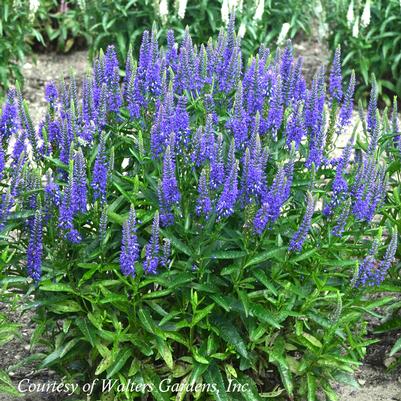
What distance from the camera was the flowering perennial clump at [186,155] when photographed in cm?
376

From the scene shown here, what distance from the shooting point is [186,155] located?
3975mm

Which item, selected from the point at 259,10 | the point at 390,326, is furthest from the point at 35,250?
the point at 259,10

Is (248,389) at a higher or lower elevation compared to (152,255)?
lower

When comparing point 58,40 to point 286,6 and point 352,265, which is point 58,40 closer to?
point 286,6

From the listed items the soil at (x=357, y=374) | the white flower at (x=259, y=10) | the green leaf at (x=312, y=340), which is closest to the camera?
the green leaf at (x=312, y=340)

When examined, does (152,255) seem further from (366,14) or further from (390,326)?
(366,14)

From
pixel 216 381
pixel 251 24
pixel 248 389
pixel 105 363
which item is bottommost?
pixel 248 389

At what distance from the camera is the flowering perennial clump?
12.3 ft

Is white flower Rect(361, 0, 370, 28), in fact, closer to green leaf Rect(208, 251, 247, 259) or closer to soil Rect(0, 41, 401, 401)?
soil Rect(0, 41, 401, 401)

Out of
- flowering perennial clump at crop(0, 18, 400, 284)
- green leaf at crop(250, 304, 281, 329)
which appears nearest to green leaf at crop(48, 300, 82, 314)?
flowering perennial clump at crop(0, 18, 400, 284)

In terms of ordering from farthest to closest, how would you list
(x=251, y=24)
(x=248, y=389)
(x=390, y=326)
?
(x=251, y=24) → (x=390, y=326) → (x=248, y=389)

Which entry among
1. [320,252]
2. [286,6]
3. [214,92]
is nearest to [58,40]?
[286,6]

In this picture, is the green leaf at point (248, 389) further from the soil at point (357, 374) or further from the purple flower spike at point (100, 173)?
the purple flower spike at point (100, 173)

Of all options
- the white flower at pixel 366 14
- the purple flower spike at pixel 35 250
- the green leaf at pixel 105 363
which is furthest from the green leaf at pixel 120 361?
the white flower at pixel 366 14
